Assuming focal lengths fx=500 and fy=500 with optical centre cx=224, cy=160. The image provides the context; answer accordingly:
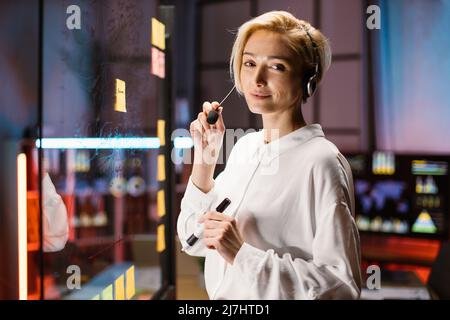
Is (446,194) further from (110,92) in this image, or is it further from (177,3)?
(110,92)

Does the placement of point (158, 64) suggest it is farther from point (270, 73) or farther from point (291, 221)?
point (291, 221)

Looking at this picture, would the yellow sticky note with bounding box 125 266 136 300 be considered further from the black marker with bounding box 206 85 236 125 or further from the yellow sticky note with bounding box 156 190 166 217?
the black marker with bounding box 206 85 236 125

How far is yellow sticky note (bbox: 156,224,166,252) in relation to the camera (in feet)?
5.24

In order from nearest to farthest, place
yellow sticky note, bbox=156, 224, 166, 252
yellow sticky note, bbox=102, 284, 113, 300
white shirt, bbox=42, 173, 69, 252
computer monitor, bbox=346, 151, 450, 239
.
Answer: white shirt, bbox=42, 173, 69, 252
yellow sticky note, bbox=102, 284, 113, 300
yellow sticky note, bbox=156, 224, 166, 252
computer monitor, bbox=346, 151, 450, 239

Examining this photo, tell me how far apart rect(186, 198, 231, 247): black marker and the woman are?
0.01m

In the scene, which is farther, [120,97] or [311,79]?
[120,97]

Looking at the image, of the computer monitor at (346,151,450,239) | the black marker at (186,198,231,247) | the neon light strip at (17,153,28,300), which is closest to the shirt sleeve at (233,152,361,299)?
the black marker at (186,198,231,247)

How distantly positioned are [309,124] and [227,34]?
0.98 ft

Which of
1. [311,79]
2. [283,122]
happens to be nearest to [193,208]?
[283,122]

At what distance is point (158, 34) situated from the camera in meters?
1.53

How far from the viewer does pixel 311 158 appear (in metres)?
1.03

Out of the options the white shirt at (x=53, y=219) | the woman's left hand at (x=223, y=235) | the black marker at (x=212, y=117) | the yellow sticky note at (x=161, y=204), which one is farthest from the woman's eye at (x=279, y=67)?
the yellow sticky note at (x=161, y=204)

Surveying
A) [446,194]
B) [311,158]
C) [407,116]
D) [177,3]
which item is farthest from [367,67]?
[311,158]

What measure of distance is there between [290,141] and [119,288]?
66 cm
